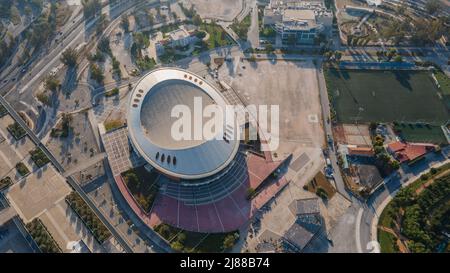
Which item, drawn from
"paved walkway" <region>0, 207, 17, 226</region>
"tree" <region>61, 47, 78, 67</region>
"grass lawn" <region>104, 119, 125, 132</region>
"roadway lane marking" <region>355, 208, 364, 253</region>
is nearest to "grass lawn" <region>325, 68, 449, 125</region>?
"roadway lane marking" <region>355, 208, 364, 253</region>

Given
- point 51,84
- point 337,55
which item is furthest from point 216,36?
point 51,84

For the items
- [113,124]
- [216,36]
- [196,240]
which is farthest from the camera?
[216,36]

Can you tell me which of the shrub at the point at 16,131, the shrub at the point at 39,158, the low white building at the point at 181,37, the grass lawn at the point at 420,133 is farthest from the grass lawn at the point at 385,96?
the shrub at the point at 16,131

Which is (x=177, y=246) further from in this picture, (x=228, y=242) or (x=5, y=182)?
(x=5, y=182)

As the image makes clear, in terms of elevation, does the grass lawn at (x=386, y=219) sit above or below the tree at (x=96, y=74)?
below

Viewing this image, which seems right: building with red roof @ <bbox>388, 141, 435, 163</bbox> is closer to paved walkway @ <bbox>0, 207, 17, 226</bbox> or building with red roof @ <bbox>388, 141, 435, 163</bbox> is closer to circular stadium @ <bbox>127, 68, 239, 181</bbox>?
circular stadium @ <bbox>127, 68, 239, 181</bbox>

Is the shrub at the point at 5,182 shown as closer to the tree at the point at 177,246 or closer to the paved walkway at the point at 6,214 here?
the paved walkway at the point at 6,214
